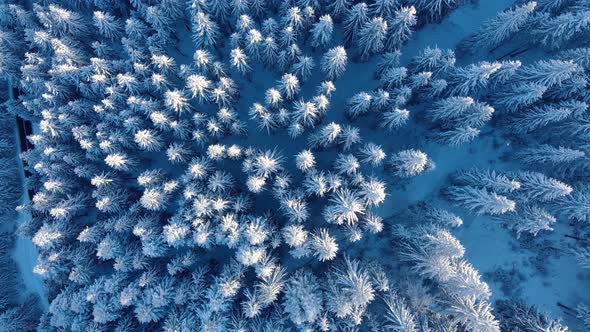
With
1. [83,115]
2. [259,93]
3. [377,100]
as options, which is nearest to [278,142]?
[259,93]

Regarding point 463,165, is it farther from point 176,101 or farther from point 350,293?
point 176,101

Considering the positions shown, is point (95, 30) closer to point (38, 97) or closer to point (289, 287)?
point (38, 97)

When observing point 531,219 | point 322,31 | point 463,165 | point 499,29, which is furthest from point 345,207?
point 499,29

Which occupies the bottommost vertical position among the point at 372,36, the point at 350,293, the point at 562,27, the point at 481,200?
the point at 350,293

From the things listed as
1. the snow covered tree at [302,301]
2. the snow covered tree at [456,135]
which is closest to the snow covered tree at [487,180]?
the snow covered tree at [456,135]

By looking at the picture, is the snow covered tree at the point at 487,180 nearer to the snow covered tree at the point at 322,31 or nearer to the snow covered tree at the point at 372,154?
the snow covered tree at the point at 372,154
